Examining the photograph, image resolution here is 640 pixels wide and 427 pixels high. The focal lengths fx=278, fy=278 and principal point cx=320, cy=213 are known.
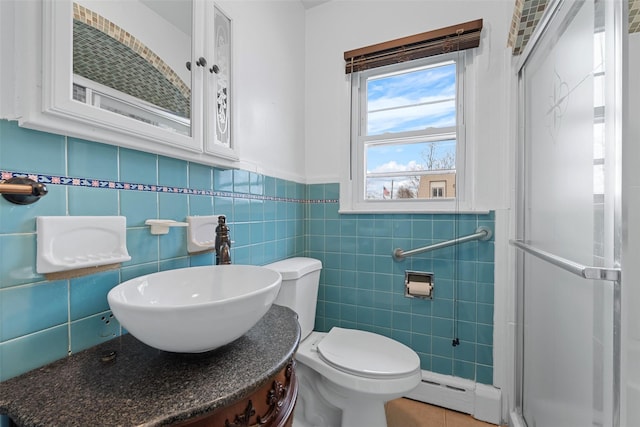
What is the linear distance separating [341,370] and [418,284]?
67 cm

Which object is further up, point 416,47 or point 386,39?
point 386,39

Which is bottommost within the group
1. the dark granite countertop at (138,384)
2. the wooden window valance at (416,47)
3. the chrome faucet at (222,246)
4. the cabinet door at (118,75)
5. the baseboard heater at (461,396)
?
the baseboard heater at (461,396)

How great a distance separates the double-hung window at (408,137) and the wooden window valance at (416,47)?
0.06 m

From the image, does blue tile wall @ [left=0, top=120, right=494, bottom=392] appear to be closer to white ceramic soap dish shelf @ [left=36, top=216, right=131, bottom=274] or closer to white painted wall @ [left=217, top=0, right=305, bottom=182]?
white ceramic soap dish shelf @ [left=36, top=216, right=131, bottom=274]

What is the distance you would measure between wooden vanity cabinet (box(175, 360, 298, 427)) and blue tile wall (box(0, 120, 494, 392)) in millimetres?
446

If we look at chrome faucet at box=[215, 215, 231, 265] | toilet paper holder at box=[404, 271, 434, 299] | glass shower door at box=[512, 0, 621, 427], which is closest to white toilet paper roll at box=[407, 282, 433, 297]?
toilet paper holder at box=[404, 271, 434, 299]

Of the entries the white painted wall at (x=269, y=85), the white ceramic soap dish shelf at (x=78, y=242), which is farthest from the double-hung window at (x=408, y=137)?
the white ceramic soap dish shelf at (x=78, y=242)

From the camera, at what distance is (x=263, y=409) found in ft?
1.97

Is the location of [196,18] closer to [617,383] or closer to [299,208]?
[299,208]

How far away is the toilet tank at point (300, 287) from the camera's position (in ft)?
4.37

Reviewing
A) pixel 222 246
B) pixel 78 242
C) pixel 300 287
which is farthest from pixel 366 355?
pixel 78 242

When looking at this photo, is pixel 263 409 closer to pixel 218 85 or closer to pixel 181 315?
pixel 181 315

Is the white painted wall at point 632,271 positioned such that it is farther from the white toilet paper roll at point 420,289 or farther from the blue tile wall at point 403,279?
the white toilet paper roll at point 420,289

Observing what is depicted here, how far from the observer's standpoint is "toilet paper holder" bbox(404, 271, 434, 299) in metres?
1.54
